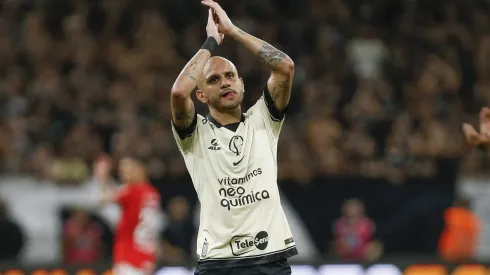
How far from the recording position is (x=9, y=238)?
42.0ft

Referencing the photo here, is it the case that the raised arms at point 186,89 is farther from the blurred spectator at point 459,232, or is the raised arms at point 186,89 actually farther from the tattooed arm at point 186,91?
the blurred spectator at point 459,232

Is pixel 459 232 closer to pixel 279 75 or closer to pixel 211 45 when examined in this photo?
pixel 279 75

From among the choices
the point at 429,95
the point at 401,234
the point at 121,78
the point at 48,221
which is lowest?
the point at 401,234

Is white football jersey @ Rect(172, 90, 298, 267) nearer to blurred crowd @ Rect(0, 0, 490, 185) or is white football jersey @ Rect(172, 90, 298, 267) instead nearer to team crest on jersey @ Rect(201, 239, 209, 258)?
team crest on jersey @ Rect(201, 239, 209, 258)

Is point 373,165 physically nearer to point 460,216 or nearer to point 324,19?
point 460,216

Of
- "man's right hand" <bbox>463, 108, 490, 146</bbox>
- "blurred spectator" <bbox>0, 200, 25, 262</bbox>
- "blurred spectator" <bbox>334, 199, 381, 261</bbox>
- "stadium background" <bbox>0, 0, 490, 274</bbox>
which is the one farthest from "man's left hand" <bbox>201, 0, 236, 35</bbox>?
"blurred spectator" <bbox>0, 200, 25, 262</bbox>

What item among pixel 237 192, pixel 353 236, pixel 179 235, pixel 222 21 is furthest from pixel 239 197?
pixel 353 236

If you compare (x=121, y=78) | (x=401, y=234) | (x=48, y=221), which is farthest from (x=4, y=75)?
(x=401, y=234)

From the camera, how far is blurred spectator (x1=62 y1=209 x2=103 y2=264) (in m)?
12.8

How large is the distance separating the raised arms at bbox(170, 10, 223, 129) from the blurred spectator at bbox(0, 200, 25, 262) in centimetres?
763

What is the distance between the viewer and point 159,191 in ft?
43.0

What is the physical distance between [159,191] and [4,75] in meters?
3.78

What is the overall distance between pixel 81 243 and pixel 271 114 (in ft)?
25.0

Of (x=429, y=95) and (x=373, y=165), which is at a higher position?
(x=429, y=95)
